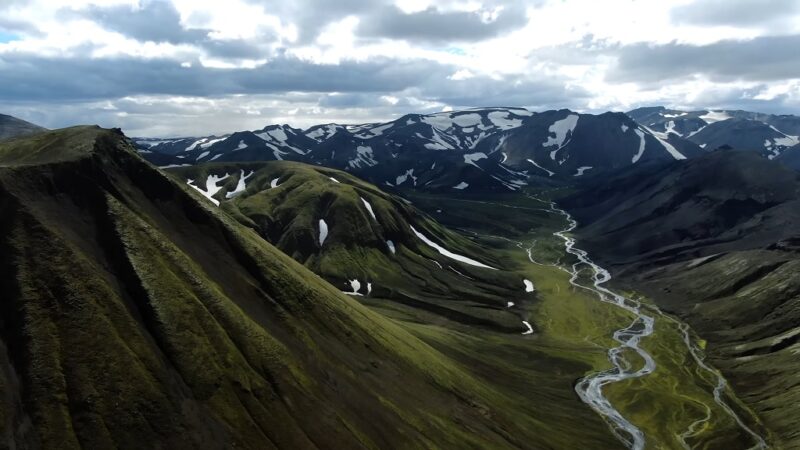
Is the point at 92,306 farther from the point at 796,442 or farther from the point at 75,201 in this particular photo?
the point at 796,442

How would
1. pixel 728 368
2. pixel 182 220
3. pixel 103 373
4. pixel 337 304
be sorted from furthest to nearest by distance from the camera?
1. pixel 728 368
2. pixel 337 304
3. pixel 182 220
4. pixel 103 373

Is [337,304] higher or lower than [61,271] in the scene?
lower

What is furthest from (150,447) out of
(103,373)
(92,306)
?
(92,306)

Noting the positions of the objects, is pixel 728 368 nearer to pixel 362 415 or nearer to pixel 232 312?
pixel 362 415

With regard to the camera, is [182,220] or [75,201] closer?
[75,201]

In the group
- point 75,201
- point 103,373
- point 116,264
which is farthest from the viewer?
point 75,201

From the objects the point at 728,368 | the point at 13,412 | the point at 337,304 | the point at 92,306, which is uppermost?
the point at 92,306
